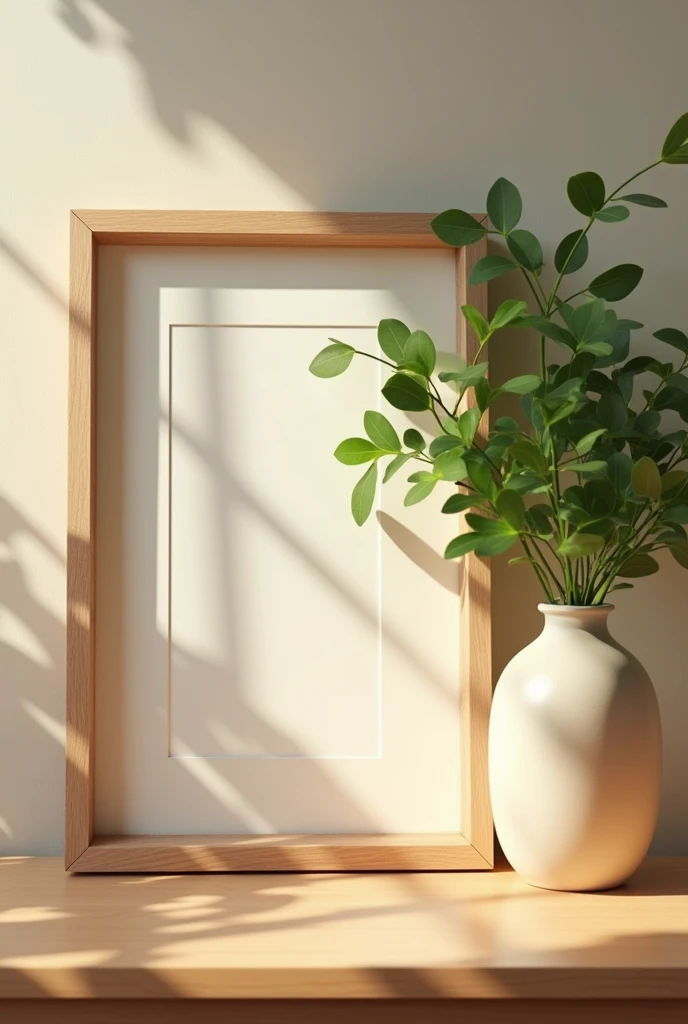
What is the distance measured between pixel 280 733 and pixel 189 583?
28 cm

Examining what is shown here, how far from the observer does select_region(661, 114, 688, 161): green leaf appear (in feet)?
4.12

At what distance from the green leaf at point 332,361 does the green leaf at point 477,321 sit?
17cm

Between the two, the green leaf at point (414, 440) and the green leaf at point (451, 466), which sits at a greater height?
the green leaf at point (414, 440)

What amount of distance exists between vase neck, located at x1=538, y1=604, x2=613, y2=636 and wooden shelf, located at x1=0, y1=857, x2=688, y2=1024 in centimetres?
37

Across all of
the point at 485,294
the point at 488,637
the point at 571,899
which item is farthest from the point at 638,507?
the point at 571,899

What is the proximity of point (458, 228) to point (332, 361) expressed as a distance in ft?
0.86

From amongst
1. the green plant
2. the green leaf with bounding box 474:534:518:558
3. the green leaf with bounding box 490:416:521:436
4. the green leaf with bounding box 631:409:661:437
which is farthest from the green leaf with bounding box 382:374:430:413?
the green leaf with bounding box 631:409:661:437

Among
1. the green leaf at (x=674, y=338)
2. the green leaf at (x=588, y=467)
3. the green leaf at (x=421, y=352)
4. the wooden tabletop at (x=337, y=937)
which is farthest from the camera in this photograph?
the green leaf at (x=674, y=338)

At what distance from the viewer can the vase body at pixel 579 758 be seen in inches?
49.8

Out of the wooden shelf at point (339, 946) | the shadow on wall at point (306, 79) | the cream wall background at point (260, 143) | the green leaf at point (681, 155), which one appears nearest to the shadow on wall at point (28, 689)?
the cream wall background at point (260, 143)

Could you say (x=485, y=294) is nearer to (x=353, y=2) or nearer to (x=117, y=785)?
(x=353, y=2)

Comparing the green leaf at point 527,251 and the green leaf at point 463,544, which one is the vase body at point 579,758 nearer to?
the green leaf at point 463,544

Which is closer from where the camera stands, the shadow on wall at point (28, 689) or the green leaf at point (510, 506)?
the green leaf at point (510, 506)

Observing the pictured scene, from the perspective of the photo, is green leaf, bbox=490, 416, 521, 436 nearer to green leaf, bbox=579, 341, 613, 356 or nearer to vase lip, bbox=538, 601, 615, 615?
green leaf, bbox=579, 341, 613, 356
